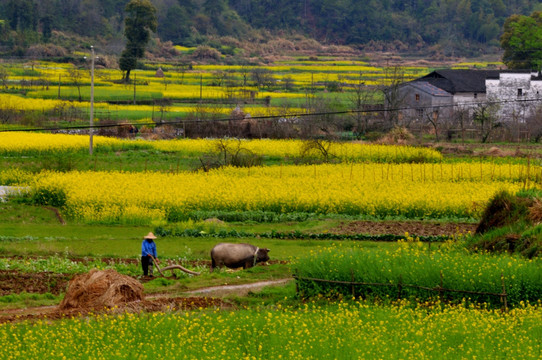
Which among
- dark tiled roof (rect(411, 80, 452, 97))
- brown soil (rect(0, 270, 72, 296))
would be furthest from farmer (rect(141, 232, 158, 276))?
dark tiled roof (rect(411, 80, 452, 97))

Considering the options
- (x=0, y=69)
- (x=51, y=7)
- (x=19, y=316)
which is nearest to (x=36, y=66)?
(x=0, y=69)

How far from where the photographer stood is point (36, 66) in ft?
339

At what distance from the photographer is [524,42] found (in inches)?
4018

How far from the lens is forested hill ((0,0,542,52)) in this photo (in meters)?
142

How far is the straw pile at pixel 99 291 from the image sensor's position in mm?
17891

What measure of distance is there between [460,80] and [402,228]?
4951cm

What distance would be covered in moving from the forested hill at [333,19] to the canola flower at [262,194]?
103560 mm

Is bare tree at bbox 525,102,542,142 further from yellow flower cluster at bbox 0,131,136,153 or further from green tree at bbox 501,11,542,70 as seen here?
green tree at bbox 501,11,542,70

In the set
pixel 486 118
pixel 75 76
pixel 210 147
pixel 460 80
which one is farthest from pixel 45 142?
pixel 75 76

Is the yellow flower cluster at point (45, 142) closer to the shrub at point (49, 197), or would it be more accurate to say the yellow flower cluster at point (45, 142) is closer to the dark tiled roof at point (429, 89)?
the shrub at point (49, 197)

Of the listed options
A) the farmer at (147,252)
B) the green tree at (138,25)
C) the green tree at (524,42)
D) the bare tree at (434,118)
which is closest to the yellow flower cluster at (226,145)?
the bare tree at (434,118)

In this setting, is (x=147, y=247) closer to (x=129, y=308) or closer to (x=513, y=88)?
(x=129, y=308)

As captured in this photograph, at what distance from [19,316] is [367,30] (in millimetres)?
135153

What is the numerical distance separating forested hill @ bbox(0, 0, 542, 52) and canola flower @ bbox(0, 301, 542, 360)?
126 metres
